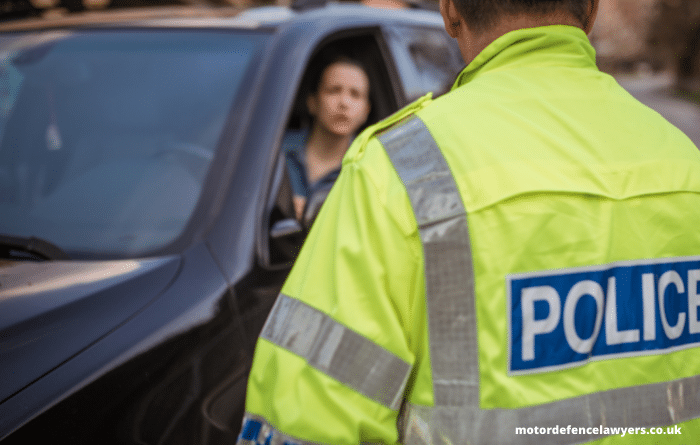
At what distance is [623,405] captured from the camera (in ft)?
3.15

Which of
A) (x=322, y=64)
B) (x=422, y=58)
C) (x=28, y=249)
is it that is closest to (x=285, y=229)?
(x=28, y=249)

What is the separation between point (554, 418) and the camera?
0.92 m

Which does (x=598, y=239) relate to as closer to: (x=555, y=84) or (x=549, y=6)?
(x=555, y=84)

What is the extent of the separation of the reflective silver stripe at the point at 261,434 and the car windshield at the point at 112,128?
0.81 m

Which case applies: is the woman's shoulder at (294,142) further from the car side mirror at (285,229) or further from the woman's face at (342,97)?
the car side mirror at (285,229)

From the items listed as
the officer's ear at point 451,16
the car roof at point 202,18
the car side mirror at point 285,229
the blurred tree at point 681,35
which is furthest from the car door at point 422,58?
the blurred tree at point 681,35

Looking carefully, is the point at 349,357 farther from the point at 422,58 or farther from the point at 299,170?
the point at 422,58

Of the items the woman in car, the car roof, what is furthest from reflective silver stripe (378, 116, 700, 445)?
the woman in car

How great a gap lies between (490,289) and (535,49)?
43 cm

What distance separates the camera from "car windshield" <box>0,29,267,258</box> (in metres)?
1.73

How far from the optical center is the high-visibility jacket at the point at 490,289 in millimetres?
889

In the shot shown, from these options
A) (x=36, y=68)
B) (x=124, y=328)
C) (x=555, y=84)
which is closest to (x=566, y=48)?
(x=555, y=84)

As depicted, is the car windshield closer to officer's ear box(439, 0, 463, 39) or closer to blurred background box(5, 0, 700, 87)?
blurred background box(5, 0, 700, 87)

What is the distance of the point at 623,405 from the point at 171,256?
1.09 metres
